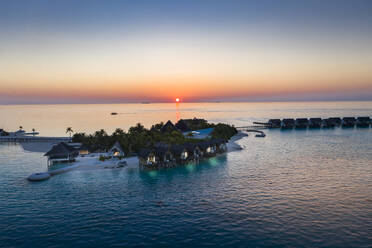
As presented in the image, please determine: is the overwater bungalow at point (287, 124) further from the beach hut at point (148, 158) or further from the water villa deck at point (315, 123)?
the beach hut at point (148, 158)

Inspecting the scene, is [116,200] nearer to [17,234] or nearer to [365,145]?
[17,234]

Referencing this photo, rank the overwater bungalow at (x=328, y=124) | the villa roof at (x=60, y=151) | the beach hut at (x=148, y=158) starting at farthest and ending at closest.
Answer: the overwater bungalow at (x=328, y=124), the villa roof at (x=60, y=151), the beach hut at (x=148, y=158)

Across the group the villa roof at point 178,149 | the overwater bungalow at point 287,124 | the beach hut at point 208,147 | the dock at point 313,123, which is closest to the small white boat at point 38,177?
the villa roof at point 178,149

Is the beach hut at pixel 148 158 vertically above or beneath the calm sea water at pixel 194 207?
above

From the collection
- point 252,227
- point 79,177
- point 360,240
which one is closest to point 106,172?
point 79,177

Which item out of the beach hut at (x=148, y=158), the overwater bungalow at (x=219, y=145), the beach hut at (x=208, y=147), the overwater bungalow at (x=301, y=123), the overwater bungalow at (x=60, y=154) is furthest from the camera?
the overwater bungalow at (x=301, y=123)

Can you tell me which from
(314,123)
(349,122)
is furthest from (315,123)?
(349,122)

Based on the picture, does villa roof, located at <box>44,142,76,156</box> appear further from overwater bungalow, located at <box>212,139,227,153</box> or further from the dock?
the dock
